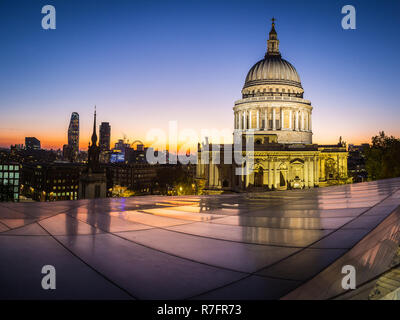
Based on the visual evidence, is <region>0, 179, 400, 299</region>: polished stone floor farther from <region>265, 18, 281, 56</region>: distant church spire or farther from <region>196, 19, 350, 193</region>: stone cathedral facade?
<region>265, 18, 281, 56</region>: distant church spire

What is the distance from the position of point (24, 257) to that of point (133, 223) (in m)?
2.65

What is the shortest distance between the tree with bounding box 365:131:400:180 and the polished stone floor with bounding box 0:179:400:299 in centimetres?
4162

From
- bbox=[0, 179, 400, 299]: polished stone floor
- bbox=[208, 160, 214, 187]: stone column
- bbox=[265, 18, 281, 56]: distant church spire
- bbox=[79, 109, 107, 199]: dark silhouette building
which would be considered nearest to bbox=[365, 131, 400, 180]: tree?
bbox=[208, 160, 214, 187]: stone column

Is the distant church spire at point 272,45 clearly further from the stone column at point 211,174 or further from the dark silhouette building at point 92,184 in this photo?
the dark silhouette building at point 92,184

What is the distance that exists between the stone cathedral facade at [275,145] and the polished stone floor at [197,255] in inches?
2068

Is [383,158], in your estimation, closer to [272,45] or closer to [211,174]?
[211,174]

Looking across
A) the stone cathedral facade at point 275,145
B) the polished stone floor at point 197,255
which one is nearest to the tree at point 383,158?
the stone cathedral facade at point 275,145

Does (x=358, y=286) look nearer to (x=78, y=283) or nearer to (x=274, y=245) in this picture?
(x=274, y=245)

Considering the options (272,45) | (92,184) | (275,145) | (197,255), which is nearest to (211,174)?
(275,145)

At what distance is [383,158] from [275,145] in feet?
68.3

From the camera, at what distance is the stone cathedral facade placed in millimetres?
60031

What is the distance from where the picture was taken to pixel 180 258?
13.5 feet
